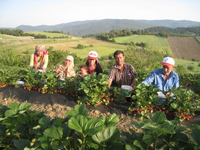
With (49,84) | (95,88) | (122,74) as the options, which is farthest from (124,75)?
(49,84)

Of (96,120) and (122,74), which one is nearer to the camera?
(96,120)

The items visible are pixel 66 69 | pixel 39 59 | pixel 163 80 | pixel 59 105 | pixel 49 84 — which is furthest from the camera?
pixel 39 59

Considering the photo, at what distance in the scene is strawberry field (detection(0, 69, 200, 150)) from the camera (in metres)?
1.04

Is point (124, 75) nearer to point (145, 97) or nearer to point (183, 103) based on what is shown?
point (145, 97)

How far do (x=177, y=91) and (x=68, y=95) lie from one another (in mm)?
2726

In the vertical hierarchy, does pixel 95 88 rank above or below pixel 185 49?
below

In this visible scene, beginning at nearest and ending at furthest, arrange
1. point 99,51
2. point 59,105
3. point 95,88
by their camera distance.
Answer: point 95,88
point 59,105
point 99,51

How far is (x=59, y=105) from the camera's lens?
12.0ft

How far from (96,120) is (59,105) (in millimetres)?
2787

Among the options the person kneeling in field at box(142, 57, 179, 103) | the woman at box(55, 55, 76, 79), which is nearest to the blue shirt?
the person kneeling in field at box(142, 57, 179, 103)

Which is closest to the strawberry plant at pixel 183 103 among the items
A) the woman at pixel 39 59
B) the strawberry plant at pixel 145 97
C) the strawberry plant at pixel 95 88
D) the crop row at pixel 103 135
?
the strawberry plant at pixel 145 97

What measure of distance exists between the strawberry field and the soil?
3.1 inches

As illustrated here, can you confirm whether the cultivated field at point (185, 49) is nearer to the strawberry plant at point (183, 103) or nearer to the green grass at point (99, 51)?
the green grass at point (99, 51)

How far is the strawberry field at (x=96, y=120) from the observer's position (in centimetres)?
104
